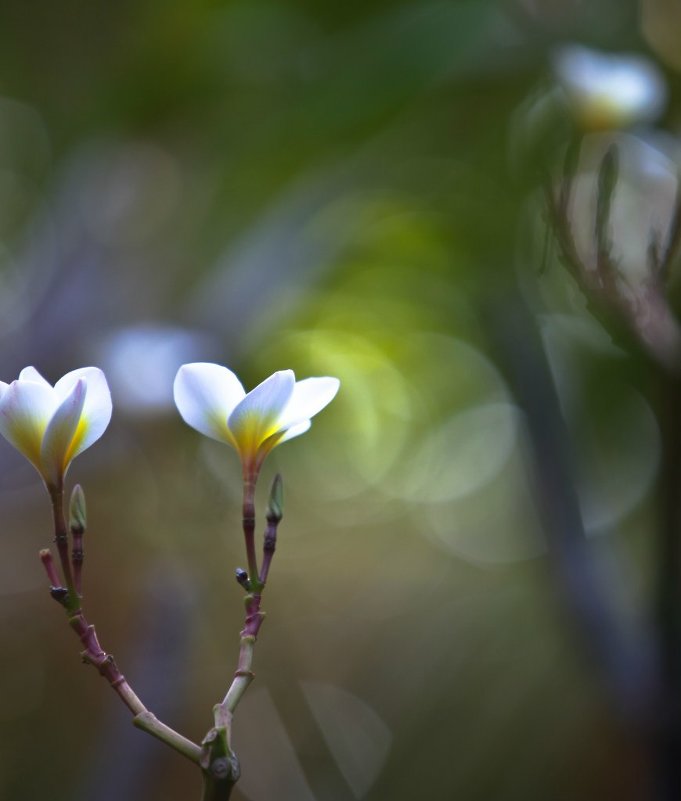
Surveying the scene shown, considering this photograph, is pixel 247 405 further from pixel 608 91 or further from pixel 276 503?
pixel 608 91

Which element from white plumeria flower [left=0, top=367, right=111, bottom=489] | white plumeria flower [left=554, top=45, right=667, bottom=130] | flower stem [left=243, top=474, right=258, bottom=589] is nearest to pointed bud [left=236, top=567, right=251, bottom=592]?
flower stem [left=243, top=474, right=258, bottom=589]

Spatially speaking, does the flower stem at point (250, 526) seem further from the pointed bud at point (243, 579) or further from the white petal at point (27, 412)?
the white petal at point (27, 412)

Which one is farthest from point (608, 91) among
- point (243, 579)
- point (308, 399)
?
point (243, 579)

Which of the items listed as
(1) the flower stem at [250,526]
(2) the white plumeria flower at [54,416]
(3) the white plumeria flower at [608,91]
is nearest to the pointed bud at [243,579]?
(1) the flower stem at [250,526]

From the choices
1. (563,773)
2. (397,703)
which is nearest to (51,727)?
(397,703)

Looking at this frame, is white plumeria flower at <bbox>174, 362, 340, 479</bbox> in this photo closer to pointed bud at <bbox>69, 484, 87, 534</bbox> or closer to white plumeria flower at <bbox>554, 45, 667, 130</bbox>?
pointed bud at <bbox>69, 484, 87, 534</bbox>

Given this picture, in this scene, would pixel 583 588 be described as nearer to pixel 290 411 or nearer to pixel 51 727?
pixel 290 411
